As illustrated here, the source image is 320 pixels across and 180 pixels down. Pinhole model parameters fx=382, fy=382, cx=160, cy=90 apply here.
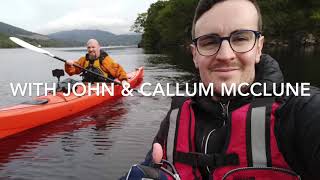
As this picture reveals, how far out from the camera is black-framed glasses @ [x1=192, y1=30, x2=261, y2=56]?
177 centimetres

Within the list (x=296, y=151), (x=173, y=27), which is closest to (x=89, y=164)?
(x=296, y=151)

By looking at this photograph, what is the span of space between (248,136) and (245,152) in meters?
0.08

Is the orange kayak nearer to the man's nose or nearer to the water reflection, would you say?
the water reflection

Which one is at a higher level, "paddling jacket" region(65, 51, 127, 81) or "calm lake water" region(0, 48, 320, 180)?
"paddling jacket" region(65, 51, 127, 81)

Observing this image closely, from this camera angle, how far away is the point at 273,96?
1.82m

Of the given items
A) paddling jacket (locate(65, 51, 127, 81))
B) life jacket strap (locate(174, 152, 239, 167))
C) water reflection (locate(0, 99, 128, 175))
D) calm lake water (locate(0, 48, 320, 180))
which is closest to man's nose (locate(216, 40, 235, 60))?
life jacket strap (locate(174, 152, 239, 167))

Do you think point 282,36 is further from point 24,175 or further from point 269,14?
point 24,175

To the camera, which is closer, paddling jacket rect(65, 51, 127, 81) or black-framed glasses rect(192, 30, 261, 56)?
black-framed glasses rect(192, 30, 261, 56)

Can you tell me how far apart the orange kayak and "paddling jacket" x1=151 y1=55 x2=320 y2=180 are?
7.06 meters

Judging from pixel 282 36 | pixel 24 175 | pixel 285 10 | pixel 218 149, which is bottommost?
pixel 24 175

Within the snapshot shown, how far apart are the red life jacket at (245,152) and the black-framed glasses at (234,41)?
0.90 feet

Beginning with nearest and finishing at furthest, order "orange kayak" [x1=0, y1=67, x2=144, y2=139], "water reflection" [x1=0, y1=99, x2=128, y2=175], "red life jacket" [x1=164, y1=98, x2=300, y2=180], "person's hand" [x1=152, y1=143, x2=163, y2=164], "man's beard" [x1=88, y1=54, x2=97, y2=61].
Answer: "red life jacket" [x1=164, y1=98, x2=300, y2=180] < "person's hand" [x1=152, y1=143, x2=163, y2=164] < "water reflection" [x1=0, y1=99, x2=128, y2=175] < "orange kayak" [x1=0, y1=67, x2=144, y2=139] < "man's beard" [x1=88, y1=54, x2=97, y2=61]

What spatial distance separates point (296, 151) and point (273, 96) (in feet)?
0.97

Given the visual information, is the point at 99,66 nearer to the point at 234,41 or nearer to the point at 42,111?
the point at 42,111
